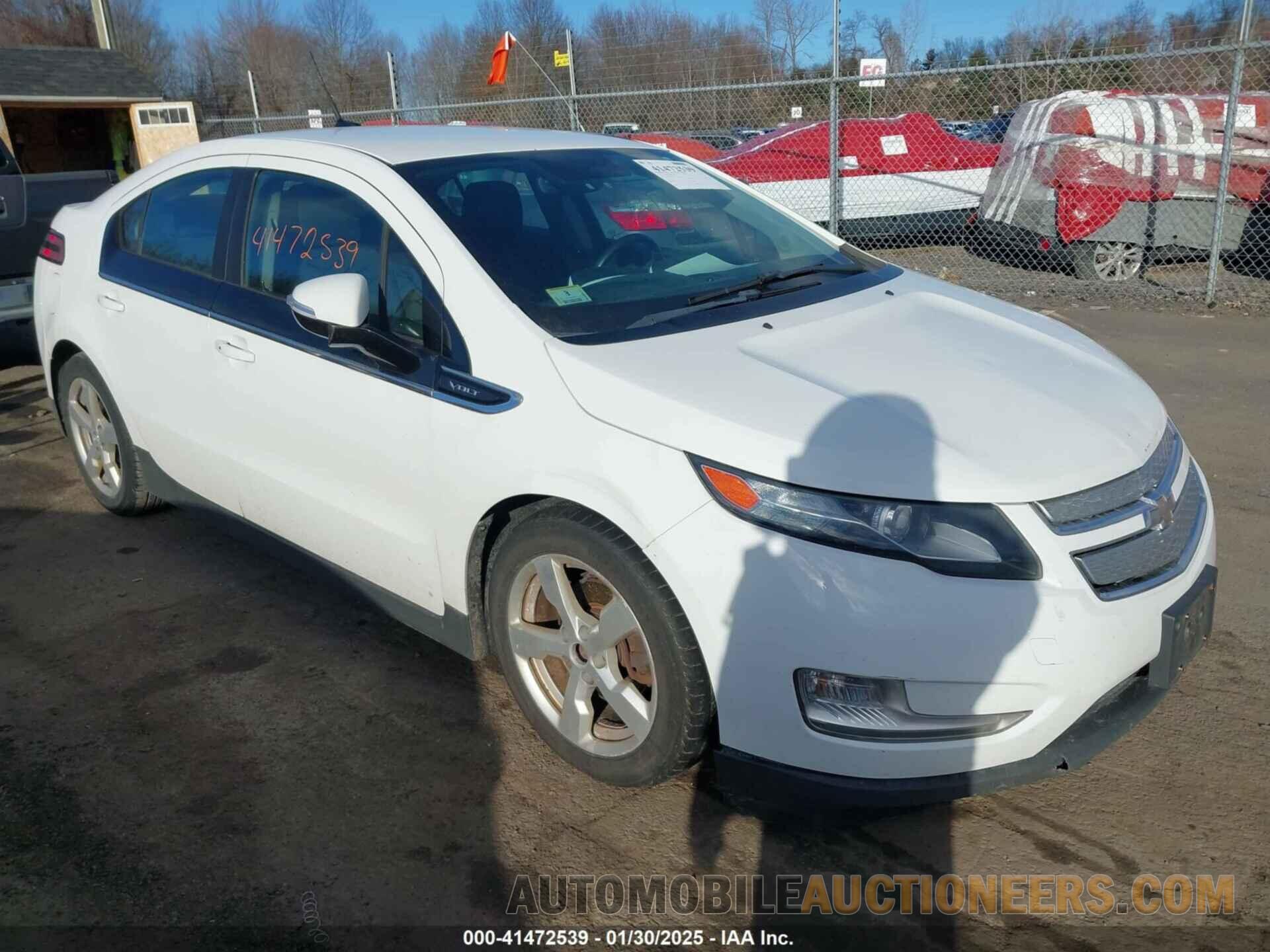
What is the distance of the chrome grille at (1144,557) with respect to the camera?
2.47 meters

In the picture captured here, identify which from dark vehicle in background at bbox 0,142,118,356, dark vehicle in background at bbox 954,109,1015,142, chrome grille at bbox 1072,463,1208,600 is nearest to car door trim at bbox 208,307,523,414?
chrome grille at bbox 1072,463,1208,600

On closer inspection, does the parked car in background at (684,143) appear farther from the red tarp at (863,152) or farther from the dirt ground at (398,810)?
the dirt ground at (398,810)

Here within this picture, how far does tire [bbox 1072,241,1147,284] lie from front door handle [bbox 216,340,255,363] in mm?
9092

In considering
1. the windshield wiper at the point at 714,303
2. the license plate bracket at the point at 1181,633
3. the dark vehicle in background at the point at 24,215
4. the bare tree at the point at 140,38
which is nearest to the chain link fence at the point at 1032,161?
the dark vehicle in background at the point at 24,215

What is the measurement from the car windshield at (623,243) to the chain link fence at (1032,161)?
5549mm

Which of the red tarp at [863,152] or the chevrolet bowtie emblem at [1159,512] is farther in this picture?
the red tarp at [863,152]

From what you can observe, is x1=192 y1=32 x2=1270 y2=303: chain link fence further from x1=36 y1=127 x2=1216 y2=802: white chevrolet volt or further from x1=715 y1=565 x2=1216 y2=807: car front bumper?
x1=715 y1=565 x2=1216 y2=807: car front bumper

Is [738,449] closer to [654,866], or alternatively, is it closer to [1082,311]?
[654,866]

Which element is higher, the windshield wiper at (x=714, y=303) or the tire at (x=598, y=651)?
the windshield wiper at (x=714, y=303)

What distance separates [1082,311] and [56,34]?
47.0m

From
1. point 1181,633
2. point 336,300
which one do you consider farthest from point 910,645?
point 336,300

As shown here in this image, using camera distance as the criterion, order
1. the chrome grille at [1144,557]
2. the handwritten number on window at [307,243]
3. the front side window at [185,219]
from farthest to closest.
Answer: the front side window at [185,219] → the handwritten number on window at [307,243] → the chrome grille at [1144,557]

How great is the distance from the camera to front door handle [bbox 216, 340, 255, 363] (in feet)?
11.9

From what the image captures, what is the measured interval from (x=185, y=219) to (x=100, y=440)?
50.5 inches
